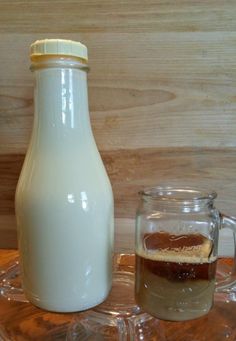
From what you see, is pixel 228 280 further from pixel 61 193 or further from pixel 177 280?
pixel 61 193

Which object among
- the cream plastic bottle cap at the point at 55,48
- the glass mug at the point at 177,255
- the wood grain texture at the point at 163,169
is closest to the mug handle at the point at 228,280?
the glass mug at the point at 177,255

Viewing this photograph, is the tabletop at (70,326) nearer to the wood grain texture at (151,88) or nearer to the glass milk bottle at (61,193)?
the glass milk bottle at (61,193)

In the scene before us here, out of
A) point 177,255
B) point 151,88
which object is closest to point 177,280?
point 177,255

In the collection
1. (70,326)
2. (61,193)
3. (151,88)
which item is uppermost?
(151,88)

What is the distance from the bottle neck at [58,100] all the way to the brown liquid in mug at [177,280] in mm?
140

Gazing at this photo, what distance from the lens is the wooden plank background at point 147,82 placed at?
41cm

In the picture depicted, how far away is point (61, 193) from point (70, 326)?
0.43 feet

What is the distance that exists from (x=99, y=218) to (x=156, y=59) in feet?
0.75

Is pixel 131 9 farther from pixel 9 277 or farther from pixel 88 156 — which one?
pixel 9 277

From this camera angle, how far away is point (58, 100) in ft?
0.95

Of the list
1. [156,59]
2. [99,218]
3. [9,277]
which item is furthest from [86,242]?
[156,59]

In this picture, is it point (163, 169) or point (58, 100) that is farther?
point (163, 169)

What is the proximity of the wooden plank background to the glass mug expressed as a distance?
11 cm

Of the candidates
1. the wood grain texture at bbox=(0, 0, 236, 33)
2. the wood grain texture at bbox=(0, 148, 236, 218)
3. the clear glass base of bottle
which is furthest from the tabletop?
the wood grain texture at bbox=(0, 0, 236, 33)
